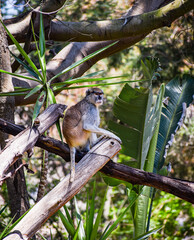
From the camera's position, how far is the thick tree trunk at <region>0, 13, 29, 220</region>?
3.59 metres

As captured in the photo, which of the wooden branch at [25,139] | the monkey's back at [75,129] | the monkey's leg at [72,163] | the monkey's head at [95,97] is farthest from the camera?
the monkey's head at [95,97]

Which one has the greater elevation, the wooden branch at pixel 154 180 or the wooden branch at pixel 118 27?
the wooden branch at pixel 118 27

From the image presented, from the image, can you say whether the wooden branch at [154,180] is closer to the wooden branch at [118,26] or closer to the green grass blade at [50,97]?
the green grass blade at [50,97]

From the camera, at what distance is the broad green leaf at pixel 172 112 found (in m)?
4.09

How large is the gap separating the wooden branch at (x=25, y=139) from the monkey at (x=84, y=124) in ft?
1.67

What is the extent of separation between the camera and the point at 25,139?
8.59 feet

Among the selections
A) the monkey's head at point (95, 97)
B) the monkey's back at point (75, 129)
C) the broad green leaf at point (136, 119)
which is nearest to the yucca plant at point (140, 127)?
the broad green leaf at point (136, 119)

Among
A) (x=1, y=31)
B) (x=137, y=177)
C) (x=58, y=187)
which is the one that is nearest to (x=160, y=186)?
(x=137, y=177)

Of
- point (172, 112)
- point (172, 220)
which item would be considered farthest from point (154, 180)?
point (172, 220)

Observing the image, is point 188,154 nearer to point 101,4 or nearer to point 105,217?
point 105,217

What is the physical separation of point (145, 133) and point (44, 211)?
1607 mm

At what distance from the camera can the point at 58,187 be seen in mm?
2578

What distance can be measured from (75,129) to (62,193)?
3.49ft

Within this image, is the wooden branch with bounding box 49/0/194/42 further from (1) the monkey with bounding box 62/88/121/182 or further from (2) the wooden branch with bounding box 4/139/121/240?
(2) the wooden branch with bounding box 4/139/121/240
